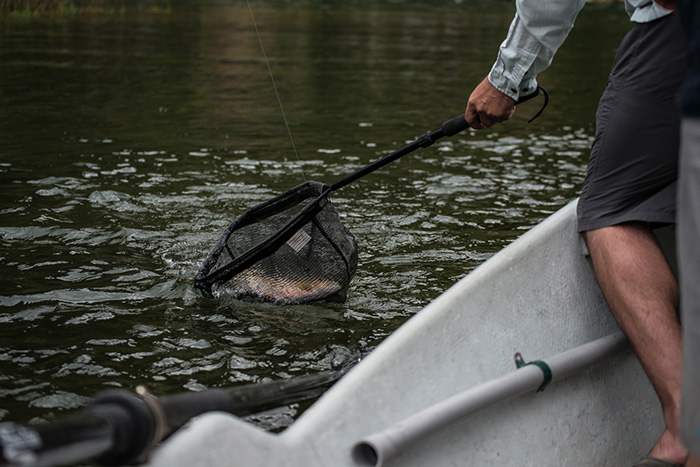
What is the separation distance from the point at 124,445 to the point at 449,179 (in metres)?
5.88

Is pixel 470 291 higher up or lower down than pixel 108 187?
higher up

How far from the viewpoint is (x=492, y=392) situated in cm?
237

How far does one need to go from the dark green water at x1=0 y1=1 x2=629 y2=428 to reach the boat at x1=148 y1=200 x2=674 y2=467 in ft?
3.22

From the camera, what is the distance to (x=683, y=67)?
252 centimetres

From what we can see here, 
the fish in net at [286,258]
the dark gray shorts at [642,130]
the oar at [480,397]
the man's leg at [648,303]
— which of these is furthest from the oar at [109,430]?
the fish in net at [286,258]

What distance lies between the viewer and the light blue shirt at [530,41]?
3.05 m

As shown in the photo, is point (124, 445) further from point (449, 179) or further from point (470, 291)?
point (449, 179)

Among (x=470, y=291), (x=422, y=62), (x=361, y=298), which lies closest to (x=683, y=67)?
(x=470, y=291)

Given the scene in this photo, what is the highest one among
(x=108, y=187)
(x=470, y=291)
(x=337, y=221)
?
(x=470, y=291)

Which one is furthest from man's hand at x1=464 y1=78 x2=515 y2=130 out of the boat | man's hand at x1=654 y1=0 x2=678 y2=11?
man's hand at x1=654 y1=0 x2=678 y2=11

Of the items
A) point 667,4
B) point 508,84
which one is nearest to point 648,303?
point 667,4

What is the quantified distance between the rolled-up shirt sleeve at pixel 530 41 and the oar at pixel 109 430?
67.7 inches

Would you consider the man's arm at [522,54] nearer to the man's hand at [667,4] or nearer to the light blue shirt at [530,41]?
the light blue shirt at [530,41]

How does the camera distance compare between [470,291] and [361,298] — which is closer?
[470,291]
